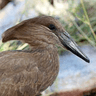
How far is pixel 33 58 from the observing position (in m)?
0.99

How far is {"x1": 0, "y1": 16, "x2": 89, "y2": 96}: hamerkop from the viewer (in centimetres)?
94

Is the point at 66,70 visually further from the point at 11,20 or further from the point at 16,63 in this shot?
the point at 11,20

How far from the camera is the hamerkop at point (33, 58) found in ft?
3.08

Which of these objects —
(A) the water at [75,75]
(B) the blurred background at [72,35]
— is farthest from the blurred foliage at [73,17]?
(A) the water at [75,75]

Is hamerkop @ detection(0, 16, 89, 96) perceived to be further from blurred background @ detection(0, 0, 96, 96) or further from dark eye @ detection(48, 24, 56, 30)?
blurred background @ detection(0, 0, 96, 96)

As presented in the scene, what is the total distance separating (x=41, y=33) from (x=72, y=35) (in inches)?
34.4

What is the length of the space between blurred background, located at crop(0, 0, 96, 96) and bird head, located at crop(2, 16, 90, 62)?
29cm

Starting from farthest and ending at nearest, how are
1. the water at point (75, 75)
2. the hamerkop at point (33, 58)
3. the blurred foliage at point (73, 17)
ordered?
1. the blurred foliage at point (73, 17)
2. the water at point (75, 75)
3. the hamerkop at point (33, 58)

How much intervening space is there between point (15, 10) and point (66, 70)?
111 cm

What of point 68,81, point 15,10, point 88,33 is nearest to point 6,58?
point 68,81

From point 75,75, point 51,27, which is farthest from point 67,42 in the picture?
point 75,75

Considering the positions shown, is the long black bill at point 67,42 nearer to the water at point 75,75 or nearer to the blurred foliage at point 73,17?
the water at point 75,75

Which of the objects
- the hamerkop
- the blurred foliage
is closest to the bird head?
the hamerkop

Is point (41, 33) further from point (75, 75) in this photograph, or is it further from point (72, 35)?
point (72, 35)
